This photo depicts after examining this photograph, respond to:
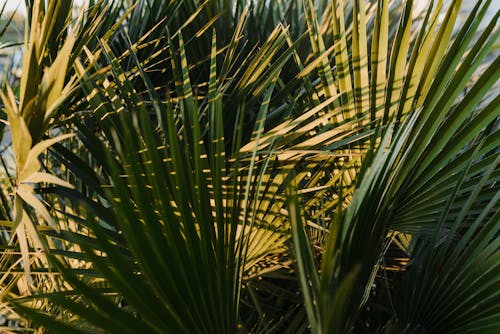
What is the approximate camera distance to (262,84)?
3.25 ft

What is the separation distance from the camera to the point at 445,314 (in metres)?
0.68

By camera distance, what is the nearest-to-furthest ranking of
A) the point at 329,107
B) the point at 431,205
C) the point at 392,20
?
the point at 431,205, the point at 329,107, the point at 392,20

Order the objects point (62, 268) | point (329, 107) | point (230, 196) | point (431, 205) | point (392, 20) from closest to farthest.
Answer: point (62, 268)
point (230, 196)
point (431, 205)
point (329, 107)
point (392, 20)

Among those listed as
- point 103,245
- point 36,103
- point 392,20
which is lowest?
point 103,245

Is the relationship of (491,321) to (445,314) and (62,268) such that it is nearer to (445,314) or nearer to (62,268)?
(445,314)

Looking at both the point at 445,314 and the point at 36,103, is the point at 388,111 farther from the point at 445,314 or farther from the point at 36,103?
the point at 36,103

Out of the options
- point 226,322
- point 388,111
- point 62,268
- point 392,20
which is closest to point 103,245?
point 62,268

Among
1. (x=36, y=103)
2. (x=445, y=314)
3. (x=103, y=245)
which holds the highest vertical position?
(x=36, y=103)

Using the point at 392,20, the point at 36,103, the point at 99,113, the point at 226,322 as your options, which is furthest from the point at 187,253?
the point at 392,20

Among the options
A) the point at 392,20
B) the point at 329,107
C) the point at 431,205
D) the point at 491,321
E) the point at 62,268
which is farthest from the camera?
the point at 392,20

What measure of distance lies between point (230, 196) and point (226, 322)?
164mm

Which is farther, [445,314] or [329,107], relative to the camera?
[329,107]

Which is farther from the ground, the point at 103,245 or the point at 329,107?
the point at 329,107

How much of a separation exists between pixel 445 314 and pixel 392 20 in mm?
1119
